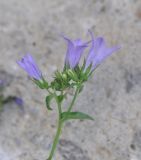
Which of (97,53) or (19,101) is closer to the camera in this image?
(97,53)

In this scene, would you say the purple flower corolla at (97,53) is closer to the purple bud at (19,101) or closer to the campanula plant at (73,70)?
the campanula plant at (73,70)

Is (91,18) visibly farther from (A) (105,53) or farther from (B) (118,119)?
(A) (105,53)

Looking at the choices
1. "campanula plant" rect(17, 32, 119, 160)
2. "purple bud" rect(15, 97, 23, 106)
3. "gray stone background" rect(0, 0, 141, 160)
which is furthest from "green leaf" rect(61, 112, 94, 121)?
"purple bud" rect(15, 97, 23, 106)

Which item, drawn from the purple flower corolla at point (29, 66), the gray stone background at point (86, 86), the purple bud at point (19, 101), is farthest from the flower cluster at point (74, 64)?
the purple bud at point (19, 101)

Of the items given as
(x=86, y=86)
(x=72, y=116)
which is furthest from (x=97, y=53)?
(x=86, y=86)

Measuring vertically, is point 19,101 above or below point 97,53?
above

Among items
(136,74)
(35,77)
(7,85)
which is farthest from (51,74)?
(35,77)

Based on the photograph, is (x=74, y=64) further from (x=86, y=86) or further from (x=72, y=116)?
(x=86, y=86)

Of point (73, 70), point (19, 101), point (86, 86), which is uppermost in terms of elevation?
point (86, 86)

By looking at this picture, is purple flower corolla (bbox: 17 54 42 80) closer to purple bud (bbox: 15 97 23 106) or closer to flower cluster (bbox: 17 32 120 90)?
flower cluster (bbox: 17 32 120 90)
